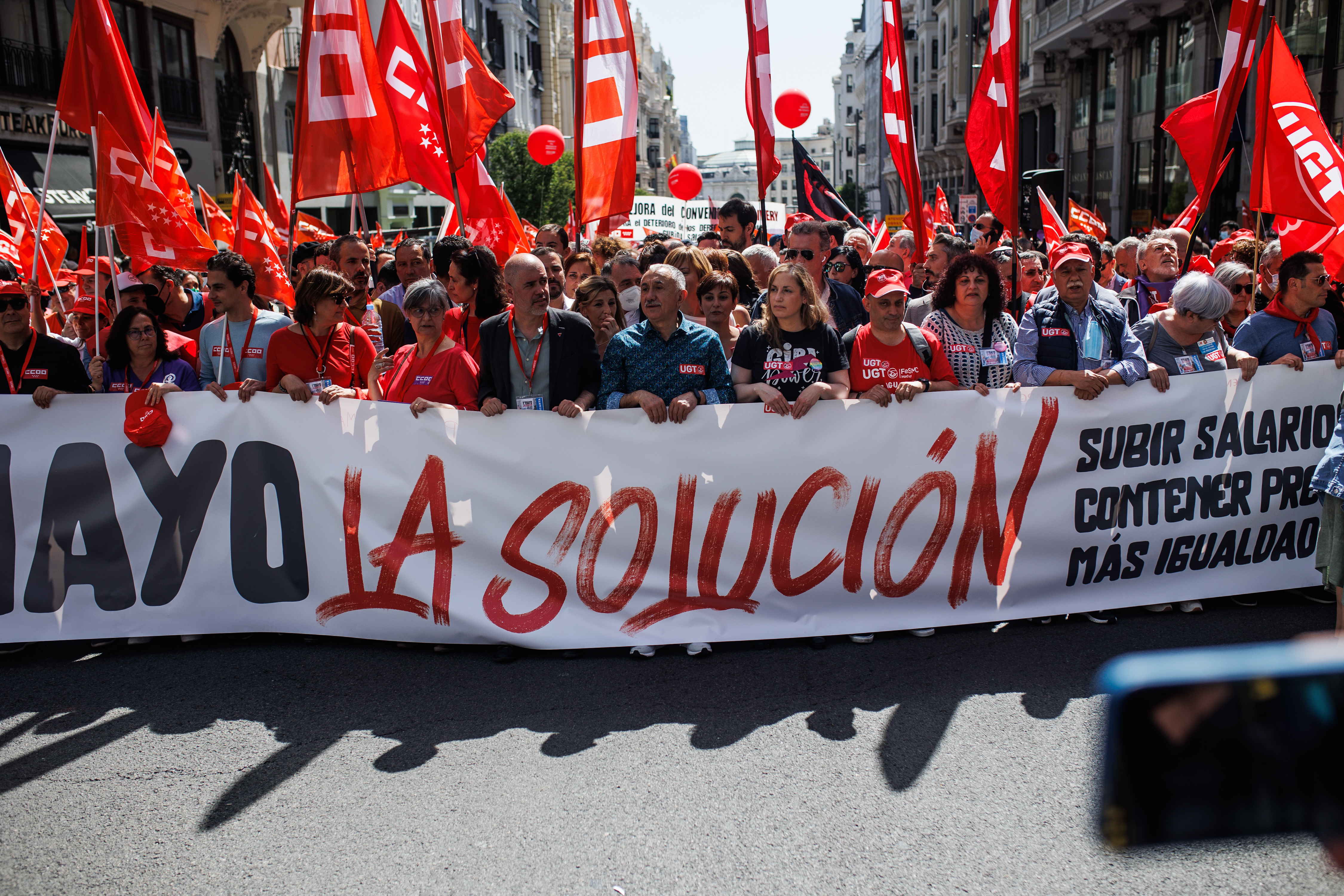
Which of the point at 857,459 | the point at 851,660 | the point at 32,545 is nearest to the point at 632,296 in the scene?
the point at 857,459

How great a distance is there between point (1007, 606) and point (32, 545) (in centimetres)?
452

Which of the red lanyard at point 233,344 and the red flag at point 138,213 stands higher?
the red flag at point 138,213

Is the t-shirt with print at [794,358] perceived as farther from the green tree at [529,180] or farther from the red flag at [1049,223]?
the green tree at [529,180]

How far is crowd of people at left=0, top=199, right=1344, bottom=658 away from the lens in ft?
15.7

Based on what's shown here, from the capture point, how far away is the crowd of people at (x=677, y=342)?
477 centimetres

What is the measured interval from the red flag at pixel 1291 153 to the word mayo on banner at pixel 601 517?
5.74 ft

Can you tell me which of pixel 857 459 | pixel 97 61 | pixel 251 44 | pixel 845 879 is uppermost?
pixel 251 44

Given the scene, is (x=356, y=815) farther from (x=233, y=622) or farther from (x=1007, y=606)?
(x=1007, y=606)

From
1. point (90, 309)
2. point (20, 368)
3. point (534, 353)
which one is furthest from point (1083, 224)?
point (20, 368)

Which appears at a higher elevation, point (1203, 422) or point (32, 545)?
point (1203, 422)

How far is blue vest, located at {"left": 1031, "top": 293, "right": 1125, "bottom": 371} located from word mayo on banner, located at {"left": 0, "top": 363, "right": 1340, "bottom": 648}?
0.88 feet

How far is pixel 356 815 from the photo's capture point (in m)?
3.27

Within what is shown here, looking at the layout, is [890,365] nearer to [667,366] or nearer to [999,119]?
[667,366]

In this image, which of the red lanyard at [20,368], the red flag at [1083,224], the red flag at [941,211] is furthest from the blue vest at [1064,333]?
the red flag at [941,211]
